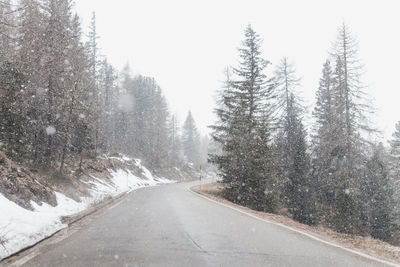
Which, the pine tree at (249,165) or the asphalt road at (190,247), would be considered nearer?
the asphalt road at (190,247)

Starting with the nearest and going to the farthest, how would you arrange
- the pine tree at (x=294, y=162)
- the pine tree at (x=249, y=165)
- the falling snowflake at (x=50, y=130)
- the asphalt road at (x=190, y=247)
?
the asphalt road at (x=190, y=247) → the falling snowflake at (x=50, y=130) → the pine tree at (x=249, y=165) → the pine tree at (x=294, y=162)

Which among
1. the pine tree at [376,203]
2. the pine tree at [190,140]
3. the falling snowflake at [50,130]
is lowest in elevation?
the pine tree at [376,203]

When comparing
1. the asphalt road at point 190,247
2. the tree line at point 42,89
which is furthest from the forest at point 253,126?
the asphalt road at point 190,247

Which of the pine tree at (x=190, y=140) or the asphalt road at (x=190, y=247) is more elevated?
the pine tree at (x=190, y=140)

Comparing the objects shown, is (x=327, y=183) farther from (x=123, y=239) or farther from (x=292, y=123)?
(x=123, y=239)

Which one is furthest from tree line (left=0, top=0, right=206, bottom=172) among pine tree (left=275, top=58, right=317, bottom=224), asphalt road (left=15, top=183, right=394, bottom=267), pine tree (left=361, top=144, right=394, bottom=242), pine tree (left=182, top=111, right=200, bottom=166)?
pine tree (left=182, top=111, right=200, bottom=166)

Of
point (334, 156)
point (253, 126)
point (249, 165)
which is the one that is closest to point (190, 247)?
point (249, 165)

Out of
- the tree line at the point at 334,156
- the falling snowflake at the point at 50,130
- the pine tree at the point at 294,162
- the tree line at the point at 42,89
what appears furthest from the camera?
the pine tree at the point at 294,162

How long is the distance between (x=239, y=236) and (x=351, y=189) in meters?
18.7

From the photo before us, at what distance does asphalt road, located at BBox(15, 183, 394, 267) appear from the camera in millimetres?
4895

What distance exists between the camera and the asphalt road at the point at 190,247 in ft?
16.1

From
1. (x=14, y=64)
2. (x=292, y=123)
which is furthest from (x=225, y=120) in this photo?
(x=14, y=64)

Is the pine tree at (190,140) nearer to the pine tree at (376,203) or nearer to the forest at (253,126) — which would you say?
the forest at (253,126)

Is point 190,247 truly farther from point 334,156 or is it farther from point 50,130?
point 334,156
